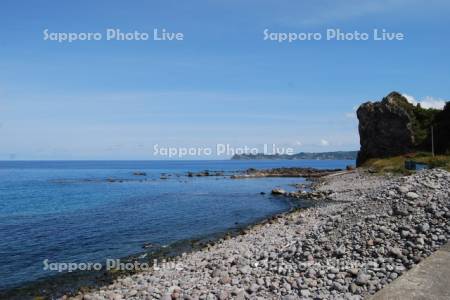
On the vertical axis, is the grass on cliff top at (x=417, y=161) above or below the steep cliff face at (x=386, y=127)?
below

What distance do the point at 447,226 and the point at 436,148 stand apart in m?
67.2

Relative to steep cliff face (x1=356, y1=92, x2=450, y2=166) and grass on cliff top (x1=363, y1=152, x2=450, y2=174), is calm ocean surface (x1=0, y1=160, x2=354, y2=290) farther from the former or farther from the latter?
steep cliff face (x1=356, y1=92, x2=450, y2=166)

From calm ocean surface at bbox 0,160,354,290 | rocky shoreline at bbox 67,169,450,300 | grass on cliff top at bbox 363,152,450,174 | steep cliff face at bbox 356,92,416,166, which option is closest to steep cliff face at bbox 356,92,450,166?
steep cliff face at bbox 356,92,416,166

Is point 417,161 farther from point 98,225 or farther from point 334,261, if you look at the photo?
point 334,261

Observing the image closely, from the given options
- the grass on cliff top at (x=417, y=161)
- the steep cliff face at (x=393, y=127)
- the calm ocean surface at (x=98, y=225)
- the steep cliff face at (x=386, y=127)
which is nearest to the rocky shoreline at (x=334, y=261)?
the calm ocean surface at (x=98, y=225)

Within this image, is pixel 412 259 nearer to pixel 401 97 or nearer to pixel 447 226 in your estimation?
pixel 447 226

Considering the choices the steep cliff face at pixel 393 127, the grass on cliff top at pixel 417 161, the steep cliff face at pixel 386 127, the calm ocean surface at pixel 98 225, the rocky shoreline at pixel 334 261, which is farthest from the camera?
the steep cliff face at pixel 386 127

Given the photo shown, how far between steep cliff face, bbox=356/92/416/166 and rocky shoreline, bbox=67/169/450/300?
74.4 metres

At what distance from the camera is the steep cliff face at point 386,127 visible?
287 ft

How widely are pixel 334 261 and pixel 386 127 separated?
3294 inches

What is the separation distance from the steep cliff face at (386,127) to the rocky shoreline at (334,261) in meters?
74.4

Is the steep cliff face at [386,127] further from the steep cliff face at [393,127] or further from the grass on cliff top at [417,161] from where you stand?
the grass on cliff top at [417,161]

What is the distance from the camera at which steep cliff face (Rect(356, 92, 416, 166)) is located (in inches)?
3440

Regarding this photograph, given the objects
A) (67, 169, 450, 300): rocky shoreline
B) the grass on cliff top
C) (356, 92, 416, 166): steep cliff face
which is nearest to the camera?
Answer: (67, 169, 450, 300): rocky shoreline
